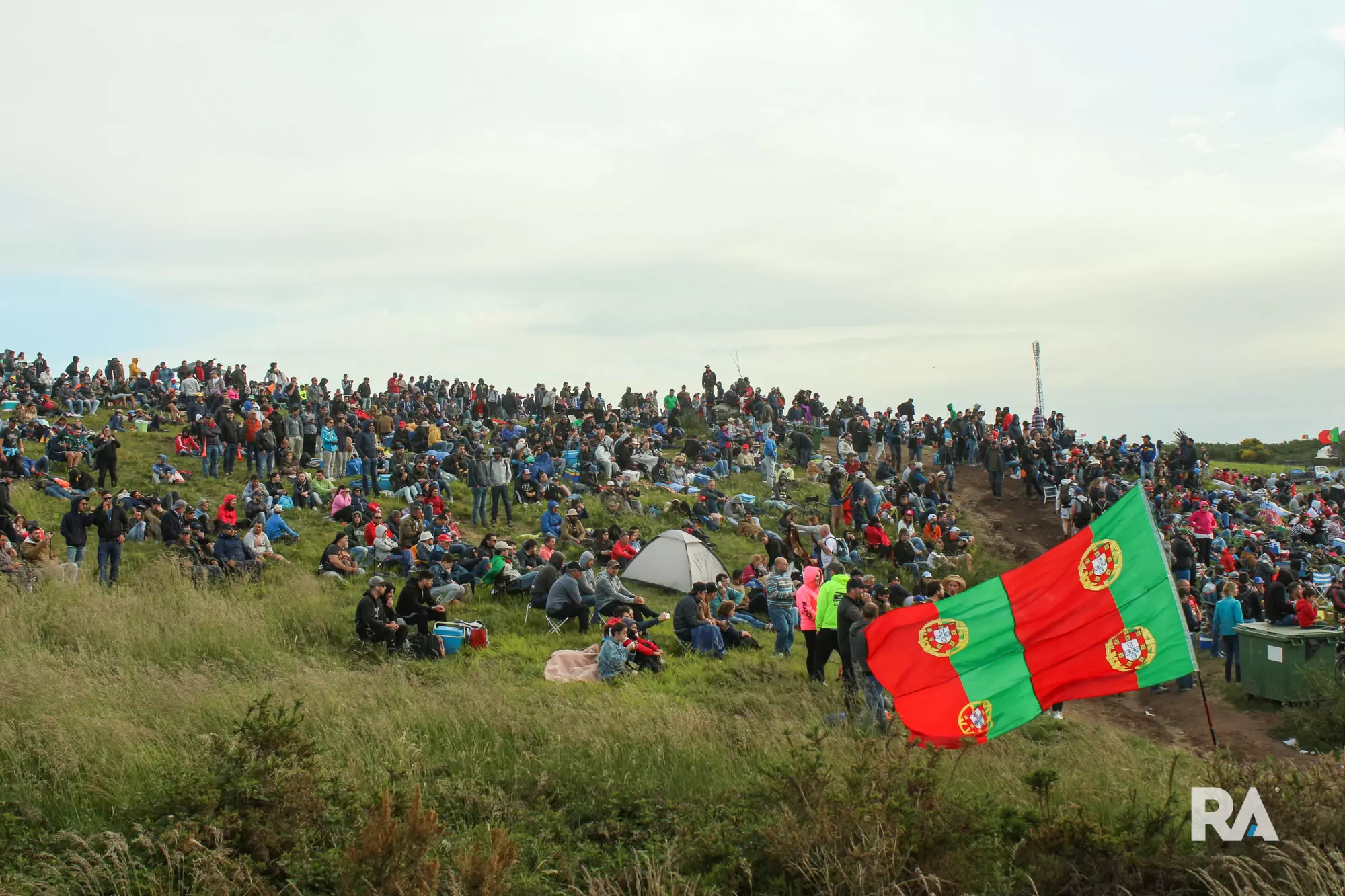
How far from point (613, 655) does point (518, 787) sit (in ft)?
14.9

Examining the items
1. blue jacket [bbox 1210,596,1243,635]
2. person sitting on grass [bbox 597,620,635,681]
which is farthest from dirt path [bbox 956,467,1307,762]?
person sitting on grass [bbox 597,620,635,681]

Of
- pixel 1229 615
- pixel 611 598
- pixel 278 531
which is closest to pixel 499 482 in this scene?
pixel 278 531

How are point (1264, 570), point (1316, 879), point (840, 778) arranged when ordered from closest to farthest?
1. point (1316, 879)
2. point (840, 778)
3. point (1264, 570)

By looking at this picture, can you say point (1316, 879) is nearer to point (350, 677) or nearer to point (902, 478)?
point (350, 677)

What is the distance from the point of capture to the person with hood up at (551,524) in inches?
942

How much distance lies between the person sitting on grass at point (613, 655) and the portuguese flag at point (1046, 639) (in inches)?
184

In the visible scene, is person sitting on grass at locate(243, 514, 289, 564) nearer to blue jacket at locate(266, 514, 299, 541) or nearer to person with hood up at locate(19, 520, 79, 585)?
blue jacket at locate(266, 514, 299, 541)

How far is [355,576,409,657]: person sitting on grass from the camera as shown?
1545cm

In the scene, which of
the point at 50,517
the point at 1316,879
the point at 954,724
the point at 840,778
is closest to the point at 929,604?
the point at 954,724

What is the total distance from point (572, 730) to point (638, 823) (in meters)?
1.97

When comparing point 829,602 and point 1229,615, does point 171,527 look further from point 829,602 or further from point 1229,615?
point 1229,615

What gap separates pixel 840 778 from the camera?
9.45m

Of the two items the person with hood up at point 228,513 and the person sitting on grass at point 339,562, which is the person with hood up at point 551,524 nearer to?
the person sitting on grass at point 339,562

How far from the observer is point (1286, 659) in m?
15.1
